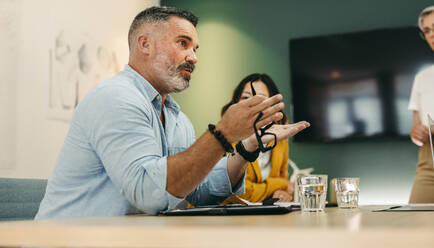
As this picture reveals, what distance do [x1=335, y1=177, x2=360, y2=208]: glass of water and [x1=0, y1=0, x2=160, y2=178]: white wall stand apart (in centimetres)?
207

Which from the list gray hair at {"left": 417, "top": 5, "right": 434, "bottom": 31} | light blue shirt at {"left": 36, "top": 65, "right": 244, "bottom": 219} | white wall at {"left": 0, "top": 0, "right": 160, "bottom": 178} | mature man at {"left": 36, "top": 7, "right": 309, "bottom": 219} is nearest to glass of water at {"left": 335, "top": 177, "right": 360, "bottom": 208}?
mature man at {"left": 36, "top": 7, "right": 309, "bottom": 219}

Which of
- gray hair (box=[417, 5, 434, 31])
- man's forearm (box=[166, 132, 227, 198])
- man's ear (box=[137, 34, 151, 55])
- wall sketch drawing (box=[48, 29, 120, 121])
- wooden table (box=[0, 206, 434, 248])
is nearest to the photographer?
wooden table (box=[0, 206, 434, 248])

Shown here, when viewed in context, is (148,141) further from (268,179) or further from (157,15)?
(268,179)

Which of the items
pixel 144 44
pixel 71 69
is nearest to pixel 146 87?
pixel 144 44

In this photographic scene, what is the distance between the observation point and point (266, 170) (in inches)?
104

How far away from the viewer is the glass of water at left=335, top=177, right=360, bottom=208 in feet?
4.25

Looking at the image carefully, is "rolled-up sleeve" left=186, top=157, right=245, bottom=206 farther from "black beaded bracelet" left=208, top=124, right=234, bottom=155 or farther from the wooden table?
the wooden table

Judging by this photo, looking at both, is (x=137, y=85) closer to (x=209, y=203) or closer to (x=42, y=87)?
(x=209, y=203)

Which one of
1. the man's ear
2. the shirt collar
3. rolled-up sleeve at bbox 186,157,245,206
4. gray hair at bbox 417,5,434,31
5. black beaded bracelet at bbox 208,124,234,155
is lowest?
rolled-up sleeve at bbox 186,157,245,206

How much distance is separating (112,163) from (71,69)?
241 centimetres

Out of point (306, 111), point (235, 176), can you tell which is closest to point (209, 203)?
point (235, 176)

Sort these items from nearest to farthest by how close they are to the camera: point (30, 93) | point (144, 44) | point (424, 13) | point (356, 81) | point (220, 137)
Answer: point (220, 137)
point (144, 44)
point (30, 93)
point (424, 13)
point (356, 81)

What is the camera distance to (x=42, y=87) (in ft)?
9.93

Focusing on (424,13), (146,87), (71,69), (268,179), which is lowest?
(268,179)
